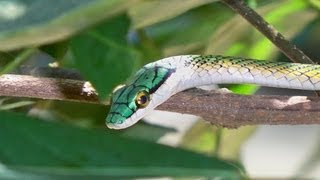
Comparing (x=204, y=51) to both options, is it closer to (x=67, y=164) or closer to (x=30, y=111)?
(x=30, y=111)

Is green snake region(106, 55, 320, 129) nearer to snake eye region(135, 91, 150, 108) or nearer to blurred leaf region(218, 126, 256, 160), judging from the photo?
snake eye region(135, 91, 150, 108)

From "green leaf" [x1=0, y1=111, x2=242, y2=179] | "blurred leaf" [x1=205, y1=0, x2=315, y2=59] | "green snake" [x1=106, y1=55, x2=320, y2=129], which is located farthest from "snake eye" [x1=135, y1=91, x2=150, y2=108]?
"green leaf" [x1=0, y1=111, x2=242, y2=179]

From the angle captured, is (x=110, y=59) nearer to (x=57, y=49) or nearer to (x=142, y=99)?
(x=57, y=49)

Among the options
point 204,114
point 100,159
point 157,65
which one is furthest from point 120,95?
point 100,159

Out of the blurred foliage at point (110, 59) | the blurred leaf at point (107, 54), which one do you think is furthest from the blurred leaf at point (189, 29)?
the blurred leaf at point (107, 54)

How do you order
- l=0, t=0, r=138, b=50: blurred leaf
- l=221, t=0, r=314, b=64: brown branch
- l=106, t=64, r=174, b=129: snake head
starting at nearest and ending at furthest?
1. l=0, t=0, r=138, b=50: blurred leaf
2. l=221, t=0, r=314, b=64: brown branch
3. l=106, t=64, r=174, b=129: snake head

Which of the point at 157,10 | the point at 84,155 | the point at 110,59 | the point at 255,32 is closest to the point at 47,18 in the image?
the point at 84,155

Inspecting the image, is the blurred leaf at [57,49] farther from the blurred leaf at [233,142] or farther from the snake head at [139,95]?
the blurred leaf at [233,142]
